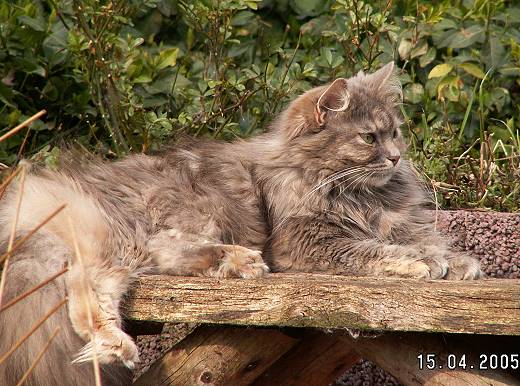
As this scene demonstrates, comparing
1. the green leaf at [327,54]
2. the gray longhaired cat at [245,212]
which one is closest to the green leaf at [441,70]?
the green leaf at [327,54]

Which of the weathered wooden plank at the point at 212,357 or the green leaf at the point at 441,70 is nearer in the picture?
the weathered wooden plank at the point at 212,357

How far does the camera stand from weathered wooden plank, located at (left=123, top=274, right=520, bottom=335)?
2.95 m

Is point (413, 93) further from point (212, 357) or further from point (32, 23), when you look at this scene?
point (212, 357)

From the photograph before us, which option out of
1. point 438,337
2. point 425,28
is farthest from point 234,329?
point 425,28

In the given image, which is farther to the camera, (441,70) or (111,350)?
(441,70)

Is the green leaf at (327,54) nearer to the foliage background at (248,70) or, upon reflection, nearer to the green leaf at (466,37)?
the foliage background at (248,70)

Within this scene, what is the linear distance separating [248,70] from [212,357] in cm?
213

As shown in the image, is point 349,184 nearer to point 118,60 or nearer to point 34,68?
point 118,60

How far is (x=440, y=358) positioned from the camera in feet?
10.2

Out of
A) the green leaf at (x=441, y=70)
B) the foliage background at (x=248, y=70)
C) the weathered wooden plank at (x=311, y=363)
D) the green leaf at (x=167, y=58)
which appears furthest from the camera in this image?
the green leaf at (x=441, y=70)

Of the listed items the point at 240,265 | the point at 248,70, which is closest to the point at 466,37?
the point at 248,70

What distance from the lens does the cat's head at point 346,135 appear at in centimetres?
385

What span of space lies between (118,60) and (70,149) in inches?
43.4

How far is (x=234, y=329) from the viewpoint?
3252 millimetres
